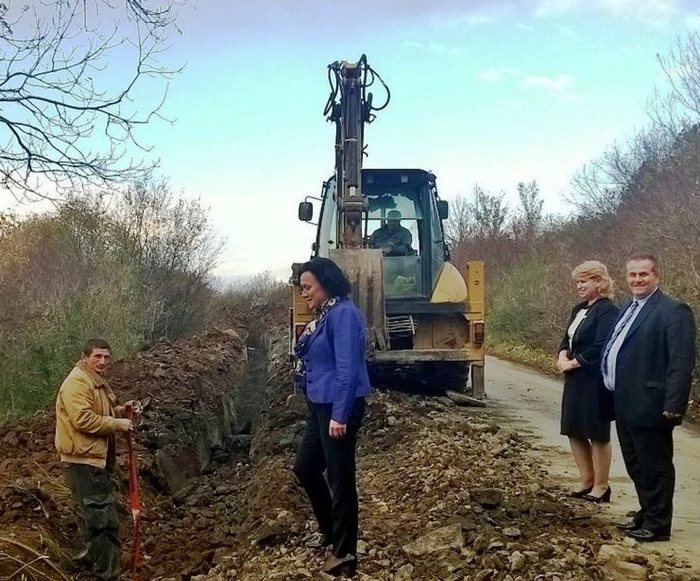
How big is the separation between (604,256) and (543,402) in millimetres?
8148

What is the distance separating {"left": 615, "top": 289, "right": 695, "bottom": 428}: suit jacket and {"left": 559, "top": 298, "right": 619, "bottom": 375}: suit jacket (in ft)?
1.80

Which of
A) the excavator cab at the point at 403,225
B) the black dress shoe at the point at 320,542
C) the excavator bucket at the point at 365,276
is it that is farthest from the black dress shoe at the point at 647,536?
the excavator cab at the point at 403,225

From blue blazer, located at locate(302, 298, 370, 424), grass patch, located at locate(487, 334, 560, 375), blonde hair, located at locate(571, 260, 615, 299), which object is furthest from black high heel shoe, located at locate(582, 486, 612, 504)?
grass patch, located at locate(487, 334, 560, 375)

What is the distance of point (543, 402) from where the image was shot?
39.9 feet

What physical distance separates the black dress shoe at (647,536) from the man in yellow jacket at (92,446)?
132 inches

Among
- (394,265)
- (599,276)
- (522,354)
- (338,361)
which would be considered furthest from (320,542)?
(522,354)

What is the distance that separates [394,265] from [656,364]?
647 centimetres

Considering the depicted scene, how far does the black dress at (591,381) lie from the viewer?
539cm

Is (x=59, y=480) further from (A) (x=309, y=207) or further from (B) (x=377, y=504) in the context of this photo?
(A) (x=309, y=207)

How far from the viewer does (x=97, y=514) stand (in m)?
5.34

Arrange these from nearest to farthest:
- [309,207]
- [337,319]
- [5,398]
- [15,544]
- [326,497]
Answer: [337,319], [326,497], [15,544], [309,207], [5,398]

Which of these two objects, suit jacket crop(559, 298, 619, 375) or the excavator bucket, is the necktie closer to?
suit jacket crop(559, 298, 619, 375)

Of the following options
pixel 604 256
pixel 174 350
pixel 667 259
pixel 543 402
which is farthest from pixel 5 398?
pixel 604 256

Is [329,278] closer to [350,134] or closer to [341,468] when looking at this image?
[341,468]
